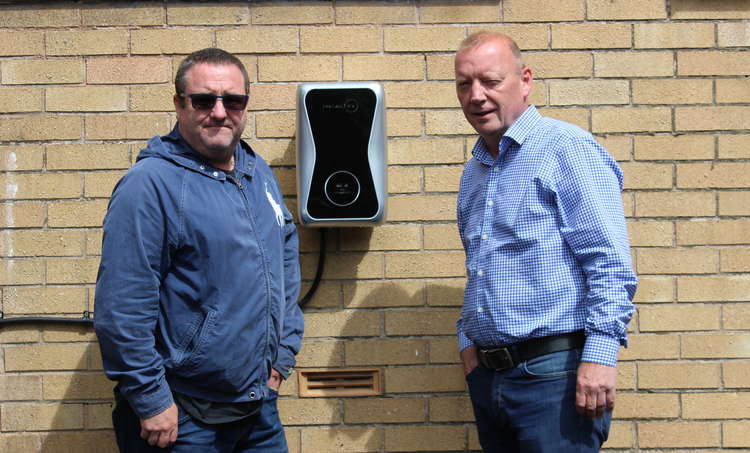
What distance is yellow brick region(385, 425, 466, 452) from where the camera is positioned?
365cm

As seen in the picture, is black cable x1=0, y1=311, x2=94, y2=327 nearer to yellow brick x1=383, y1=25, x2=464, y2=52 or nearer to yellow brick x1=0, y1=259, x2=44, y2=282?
yellow brick x1=0, y1=259, x2=44, y2=282

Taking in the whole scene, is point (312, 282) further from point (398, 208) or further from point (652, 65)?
point (652, 65)

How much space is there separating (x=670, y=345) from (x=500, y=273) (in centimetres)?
125

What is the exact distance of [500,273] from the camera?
109 inches

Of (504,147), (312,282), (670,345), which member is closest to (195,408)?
(312,282)

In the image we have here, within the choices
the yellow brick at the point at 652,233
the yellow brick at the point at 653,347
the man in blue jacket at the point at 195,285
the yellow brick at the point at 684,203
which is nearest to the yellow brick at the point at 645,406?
the yellow brick at the point at 653,347

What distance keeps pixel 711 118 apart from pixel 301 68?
174 cm

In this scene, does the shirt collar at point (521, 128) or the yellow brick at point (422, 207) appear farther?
the yellow brick at point (422, 207)

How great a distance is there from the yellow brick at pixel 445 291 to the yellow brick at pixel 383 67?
0.87m

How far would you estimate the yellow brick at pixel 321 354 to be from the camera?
3635 mm

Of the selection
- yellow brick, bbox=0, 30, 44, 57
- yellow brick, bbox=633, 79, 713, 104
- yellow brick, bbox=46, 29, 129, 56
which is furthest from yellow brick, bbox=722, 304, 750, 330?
yellow brick, bbox=0, 30, 44, 57

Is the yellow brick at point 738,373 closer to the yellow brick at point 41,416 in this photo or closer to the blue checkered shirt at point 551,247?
the blue checkered shirt at point 551,247

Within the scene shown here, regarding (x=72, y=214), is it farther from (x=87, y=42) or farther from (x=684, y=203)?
(x=684, y=203)

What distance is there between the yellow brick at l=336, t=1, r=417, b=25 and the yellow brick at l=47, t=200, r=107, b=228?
4.21 ft
